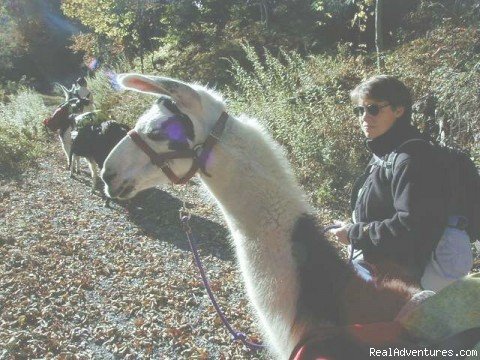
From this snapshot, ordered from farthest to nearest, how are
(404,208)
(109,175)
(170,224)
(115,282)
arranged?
(170,224) < (115,282) < (109,175) < (404,208)

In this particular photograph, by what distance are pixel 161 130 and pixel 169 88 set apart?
212mm

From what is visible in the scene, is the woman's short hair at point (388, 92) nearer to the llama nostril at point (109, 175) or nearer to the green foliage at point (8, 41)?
the llama nostril at point (109, 175)

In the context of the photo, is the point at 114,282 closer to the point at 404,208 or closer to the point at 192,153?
the point at 192,153

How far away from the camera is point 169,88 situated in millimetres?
2031

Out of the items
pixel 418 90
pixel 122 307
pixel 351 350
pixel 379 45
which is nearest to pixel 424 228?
pixel 351 350

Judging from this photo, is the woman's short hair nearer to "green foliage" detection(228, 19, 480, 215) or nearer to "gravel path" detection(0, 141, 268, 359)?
"gravel path" detection(0, 141, 268, 359)

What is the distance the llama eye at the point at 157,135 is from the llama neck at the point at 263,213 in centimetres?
27

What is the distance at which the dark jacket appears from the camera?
1.83 meters

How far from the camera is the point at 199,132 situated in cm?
Result: 210

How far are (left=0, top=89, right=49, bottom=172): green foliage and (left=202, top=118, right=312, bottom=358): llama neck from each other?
10765mm

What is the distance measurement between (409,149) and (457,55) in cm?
530

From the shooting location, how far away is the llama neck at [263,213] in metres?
1.90

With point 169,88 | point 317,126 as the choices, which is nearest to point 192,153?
point 169,88

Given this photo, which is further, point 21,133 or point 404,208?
point 21,133
